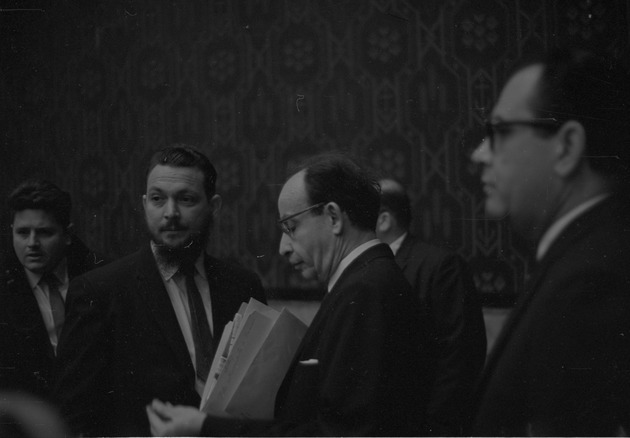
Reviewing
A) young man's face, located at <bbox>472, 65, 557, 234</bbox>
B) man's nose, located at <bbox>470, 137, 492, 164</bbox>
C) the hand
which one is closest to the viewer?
the hand

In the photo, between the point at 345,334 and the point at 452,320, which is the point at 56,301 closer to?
the point at 345,334

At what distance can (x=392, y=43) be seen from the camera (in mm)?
2822

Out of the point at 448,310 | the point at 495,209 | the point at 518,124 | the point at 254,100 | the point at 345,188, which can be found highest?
the point at 254,100

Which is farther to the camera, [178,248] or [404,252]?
[404,252]

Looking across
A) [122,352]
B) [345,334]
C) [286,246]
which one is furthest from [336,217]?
[122,352]

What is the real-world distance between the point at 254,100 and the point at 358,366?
4.58 feet

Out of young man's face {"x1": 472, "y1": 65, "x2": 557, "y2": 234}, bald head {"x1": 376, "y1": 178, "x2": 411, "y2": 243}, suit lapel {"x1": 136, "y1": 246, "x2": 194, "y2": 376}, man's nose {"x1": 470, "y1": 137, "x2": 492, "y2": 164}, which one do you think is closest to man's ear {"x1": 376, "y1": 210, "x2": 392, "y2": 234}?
bald head {"x1": 376, "y1": 178, "x2": 411, "y2": 243}

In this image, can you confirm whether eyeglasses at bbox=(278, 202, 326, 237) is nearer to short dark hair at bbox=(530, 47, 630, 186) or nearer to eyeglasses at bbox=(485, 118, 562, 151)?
eyeglasses at bbox=(485, 118, 562, 151)

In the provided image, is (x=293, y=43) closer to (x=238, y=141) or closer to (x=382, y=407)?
(x=238, y=141)

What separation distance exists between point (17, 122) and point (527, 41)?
85.5 inches

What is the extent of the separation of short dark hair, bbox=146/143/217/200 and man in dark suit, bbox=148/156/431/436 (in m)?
0.59

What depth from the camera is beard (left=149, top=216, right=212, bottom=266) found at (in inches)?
105

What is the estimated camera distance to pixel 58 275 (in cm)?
282

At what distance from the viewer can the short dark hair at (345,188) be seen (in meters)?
2.20
